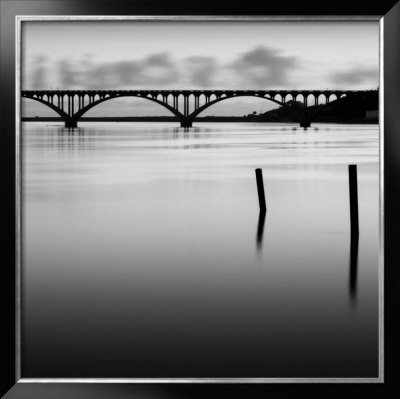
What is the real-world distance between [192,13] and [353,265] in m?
3.12

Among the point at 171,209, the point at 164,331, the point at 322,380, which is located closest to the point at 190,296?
the point at 164,331

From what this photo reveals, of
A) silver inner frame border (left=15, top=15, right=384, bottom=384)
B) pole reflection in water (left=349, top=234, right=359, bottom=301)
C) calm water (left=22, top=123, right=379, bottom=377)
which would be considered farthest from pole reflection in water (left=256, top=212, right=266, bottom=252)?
silver inner frame border (left=15, top=15, right=384, bottom=384)

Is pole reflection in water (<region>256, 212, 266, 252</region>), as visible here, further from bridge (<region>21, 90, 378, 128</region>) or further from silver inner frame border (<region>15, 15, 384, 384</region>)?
silver inner frame border (<region>15, 15, 384, 384</region>)

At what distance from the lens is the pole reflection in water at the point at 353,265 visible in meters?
4.06

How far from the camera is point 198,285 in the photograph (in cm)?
443

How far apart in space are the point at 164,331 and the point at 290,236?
11.3 ft

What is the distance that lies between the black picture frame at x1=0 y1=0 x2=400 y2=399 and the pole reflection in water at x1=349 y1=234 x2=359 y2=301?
176 cm

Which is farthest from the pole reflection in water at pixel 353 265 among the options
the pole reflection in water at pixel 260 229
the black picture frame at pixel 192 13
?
the black picture frame at pixel 192 13

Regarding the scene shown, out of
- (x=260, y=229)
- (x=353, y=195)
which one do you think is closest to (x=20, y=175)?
(x=353, y=195)

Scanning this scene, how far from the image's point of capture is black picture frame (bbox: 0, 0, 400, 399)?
216 cm

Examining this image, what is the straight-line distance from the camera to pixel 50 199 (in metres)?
9.23

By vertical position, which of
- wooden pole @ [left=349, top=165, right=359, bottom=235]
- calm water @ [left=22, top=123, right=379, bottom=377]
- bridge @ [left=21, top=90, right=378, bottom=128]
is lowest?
calm water @ [left=22, top=123, right=379, bottom=377]

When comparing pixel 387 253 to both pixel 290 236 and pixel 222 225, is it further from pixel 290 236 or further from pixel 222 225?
pixel 222 225

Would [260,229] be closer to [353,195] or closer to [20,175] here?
[353,195]
